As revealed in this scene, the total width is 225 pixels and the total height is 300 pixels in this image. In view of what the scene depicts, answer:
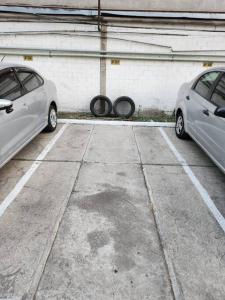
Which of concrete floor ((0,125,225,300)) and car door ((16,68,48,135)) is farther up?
car door ((16,68,48,135))

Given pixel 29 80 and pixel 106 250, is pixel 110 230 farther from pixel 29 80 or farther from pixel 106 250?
pixel 29 80

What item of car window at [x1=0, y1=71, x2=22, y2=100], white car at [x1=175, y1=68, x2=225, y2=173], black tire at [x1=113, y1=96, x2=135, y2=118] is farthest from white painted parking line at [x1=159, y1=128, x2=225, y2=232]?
car window at [x1=0, y1=71, x2=22, y2=100]

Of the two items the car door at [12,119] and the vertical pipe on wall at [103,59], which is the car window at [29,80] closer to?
the car door at [12,119]

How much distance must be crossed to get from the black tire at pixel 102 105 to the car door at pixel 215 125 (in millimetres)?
3675

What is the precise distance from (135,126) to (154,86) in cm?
171

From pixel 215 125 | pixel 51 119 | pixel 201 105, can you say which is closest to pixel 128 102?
pixel 51 119

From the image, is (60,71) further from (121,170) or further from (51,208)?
(51,208)

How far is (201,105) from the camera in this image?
4809mm

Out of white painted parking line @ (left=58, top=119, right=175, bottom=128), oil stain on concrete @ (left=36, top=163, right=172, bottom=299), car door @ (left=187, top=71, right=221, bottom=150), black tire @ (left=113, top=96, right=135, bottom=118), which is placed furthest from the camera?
black tire @ (left=113, top=96, right=135, bottom=118)

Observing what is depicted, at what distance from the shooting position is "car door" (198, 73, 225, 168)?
3.90 m

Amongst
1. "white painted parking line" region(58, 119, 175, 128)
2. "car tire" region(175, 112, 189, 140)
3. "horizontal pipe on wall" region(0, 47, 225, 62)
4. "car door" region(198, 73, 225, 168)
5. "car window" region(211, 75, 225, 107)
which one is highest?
"horizontal pipe on wall" region(0, 47, 225, 62)

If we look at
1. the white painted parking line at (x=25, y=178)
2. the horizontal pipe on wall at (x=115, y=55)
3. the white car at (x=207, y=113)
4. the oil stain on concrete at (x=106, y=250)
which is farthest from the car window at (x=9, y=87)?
the horizontal pipe on wall at (x=115, y=55)

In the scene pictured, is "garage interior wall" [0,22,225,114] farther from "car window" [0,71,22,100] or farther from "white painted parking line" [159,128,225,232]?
"car window" [0,71,22,100]

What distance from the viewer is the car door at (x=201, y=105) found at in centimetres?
460
